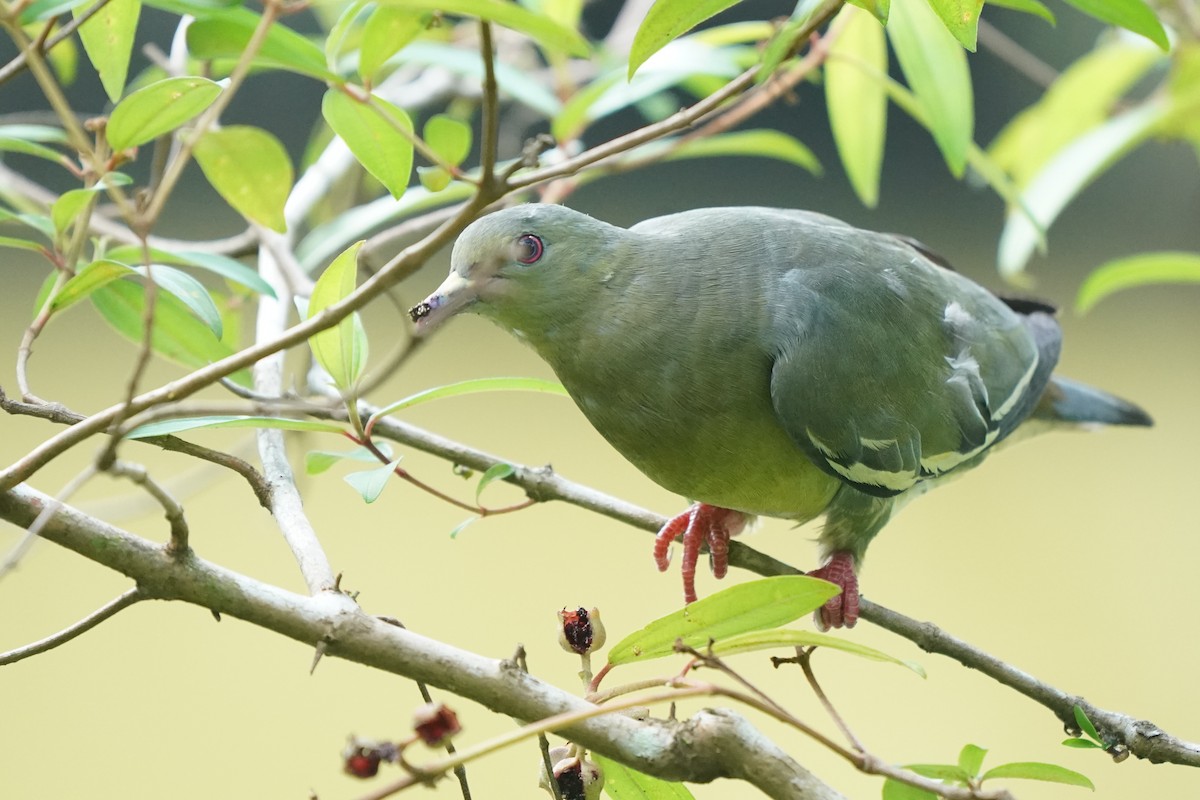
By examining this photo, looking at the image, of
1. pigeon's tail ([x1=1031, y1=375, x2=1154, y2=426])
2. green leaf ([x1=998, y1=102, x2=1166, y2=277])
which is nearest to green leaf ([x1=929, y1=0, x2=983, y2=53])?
green leaf ([x1=998, y1=102, x2=1166, y2=277])

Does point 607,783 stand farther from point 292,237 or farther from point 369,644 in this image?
point 292,237

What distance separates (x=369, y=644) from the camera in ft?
2.81

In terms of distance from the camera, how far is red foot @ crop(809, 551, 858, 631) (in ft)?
5.33

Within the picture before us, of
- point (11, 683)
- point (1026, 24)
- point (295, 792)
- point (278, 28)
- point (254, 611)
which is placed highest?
point (1026, 24)

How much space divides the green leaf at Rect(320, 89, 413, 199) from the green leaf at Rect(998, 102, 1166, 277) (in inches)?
53.6

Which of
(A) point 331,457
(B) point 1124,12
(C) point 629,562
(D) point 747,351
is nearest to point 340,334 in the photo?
(A) point 331,457

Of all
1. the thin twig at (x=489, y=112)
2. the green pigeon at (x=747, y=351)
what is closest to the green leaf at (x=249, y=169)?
the green pigeon at (x=747, y=351)

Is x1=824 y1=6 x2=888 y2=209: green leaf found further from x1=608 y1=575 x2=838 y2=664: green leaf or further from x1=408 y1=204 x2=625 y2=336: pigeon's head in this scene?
x1=608 y1=575 x2=838 y2=664: green leaf

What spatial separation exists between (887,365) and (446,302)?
0.70 m

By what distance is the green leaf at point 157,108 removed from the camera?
972 millimetres

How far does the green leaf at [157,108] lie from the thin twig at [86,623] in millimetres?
410

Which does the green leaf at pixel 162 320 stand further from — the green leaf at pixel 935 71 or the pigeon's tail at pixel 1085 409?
the pigeon's tail at pixel 1085 409

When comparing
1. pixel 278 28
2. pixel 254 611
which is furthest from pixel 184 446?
pixel 278 28

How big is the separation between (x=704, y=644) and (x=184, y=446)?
1.60 ft
